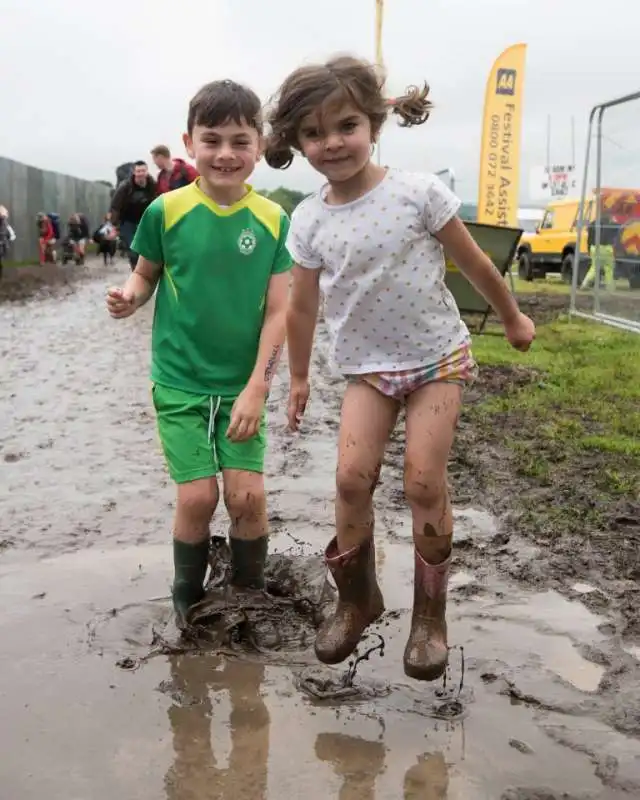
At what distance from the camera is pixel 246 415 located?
319cm

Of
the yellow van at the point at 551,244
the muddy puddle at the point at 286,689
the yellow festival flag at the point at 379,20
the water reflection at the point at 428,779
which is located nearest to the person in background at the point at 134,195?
the yellow festival flag at the point at 379,20

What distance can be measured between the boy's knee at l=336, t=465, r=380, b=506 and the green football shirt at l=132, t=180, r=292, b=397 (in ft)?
2.09

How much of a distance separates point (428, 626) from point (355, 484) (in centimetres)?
44

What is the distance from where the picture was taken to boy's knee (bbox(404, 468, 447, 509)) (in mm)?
2779

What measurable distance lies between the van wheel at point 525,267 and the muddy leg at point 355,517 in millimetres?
22261

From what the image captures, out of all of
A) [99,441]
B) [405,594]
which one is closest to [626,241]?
[99,441]

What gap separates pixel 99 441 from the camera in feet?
20.1

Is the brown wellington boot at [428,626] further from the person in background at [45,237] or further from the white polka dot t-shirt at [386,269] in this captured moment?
the person in background at [45,237]

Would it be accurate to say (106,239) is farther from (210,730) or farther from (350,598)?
(210,730)

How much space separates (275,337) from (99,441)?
10.1ft

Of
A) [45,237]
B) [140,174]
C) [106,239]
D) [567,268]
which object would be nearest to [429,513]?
[140,174]

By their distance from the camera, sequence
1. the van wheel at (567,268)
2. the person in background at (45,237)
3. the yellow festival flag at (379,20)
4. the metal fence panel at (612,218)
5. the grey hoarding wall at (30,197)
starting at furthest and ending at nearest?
the person in background at (45,237)
the grey hoarding wall at (30,197)
the van wheel at (567,268)
the yellow festival flag at (379,20)
the metal fence panel at (612,218)

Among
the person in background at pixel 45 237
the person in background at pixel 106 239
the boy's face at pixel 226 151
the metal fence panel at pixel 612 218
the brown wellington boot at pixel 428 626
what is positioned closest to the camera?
the brown wellington boot at pixel 428 626

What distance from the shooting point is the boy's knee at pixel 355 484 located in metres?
2.85
